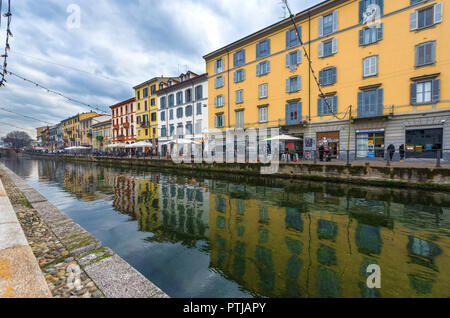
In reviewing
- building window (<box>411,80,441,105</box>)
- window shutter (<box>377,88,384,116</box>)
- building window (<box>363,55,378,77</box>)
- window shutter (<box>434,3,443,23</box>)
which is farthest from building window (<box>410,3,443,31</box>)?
window shutter (<box>377,88,384,116</box>)

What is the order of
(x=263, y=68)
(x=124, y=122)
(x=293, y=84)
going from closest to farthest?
1. (x=293, y=84)
2. (x=263, y=68)
3. (x=124, y=122)

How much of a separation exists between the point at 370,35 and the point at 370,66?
260 centimetres

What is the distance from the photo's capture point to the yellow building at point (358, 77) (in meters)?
14.6

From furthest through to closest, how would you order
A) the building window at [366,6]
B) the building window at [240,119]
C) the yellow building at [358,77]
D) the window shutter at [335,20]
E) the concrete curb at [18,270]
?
the building window at [240,119], the window shutter at [335,20], the building window at [366,6], the yellow building at [358,77], the concrete curb at [18,270]

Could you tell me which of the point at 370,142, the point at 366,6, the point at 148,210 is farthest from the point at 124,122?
the point at 370,142

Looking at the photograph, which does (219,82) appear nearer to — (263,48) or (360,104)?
(263,48)

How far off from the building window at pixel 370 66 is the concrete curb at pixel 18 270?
22.2 m

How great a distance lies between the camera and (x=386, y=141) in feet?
53.5

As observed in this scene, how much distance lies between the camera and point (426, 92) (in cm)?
1476

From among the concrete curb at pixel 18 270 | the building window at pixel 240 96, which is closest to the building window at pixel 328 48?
the building window at pixel 240 96

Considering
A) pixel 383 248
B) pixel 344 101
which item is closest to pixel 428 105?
pixel 344 101

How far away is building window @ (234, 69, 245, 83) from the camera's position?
25.9 metres

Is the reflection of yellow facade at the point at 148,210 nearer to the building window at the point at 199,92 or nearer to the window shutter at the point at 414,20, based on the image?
the window shutter at the point at 414,20
